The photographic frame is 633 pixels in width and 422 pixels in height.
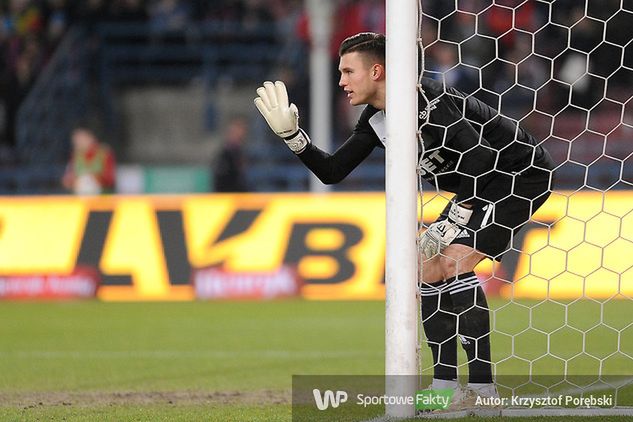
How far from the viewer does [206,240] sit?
1230 centimetres

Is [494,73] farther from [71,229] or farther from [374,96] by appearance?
[374,96]

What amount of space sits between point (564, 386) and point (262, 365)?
2.21 m

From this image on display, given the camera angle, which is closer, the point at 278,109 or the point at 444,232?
the point at 278,109

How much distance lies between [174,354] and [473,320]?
10.9 feet

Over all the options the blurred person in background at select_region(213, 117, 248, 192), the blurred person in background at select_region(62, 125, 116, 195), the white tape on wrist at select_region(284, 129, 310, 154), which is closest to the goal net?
the white tape on wrist at select_region(284, 129, 310, 154)

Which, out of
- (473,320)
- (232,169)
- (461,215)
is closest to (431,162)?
(461,215)

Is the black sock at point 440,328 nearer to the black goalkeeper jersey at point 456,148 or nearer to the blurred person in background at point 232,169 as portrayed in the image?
the black goalkeeper jersey at point 456,148

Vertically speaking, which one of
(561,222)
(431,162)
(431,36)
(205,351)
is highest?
(431,36)

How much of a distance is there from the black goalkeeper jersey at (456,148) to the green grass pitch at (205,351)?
1.20m

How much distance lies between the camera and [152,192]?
17.2m

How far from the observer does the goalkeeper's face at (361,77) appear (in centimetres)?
540
